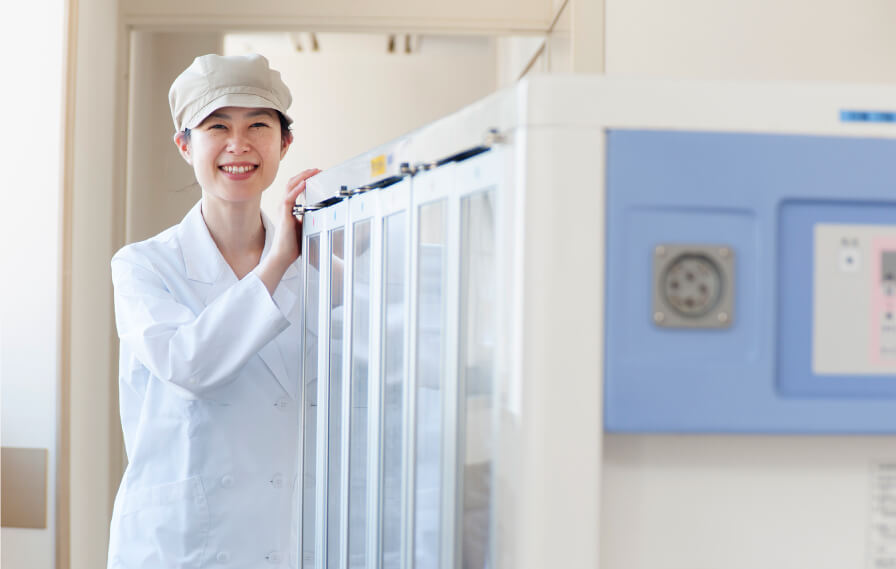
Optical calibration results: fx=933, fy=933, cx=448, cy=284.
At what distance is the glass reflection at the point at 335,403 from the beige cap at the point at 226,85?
24.1 inches

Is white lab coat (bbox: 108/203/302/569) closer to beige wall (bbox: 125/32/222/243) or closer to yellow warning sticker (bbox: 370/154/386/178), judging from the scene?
yellow warning sticker (bbox: 370/154/386/178)

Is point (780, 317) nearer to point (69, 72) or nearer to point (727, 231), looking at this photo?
point (727, 231)

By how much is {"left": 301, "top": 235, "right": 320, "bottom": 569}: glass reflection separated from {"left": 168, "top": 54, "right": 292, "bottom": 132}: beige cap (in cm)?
44

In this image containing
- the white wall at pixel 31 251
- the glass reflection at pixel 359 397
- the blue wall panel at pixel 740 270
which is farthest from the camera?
the white wall at pixel 31 251

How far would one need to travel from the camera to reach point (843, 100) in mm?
784

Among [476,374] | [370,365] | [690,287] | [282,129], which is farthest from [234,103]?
[690,287]

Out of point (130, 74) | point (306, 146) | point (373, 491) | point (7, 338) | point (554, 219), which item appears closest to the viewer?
point (554, 219)

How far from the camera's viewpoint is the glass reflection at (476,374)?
32.4 inches

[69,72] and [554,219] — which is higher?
[69,72]

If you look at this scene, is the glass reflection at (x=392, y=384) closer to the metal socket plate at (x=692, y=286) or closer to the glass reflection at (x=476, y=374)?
the glass reflection at (x=476, y=374)

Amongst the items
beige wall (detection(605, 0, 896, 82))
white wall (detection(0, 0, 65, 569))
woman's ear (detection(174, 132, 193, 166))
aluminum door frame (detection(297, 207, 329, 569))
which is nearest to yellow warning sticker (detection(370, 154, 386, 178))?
aluminum door frame (detection(297, 207, 329, 569))

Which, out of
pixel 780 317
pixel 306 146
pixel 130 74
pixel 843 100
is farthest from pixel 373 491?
pixel 306 146

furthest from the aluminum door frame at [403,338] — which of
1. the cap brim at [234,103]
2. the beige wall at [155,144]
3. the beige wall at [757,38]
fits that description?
the beige wall at [155,144]

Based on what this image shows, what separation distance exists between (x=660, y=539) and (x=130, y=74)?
2522 mm
